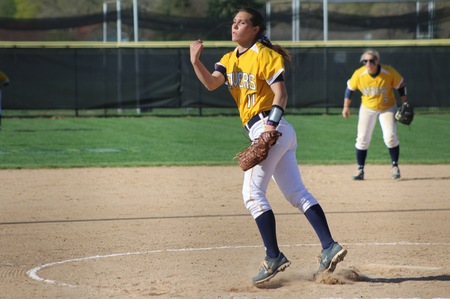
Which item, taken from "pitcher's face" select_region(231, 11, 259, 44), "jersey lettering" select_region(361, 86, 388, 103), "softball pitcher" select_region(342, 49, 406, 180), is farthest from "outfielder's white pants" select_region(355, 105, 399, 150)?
"pitcher's face" select_region(231, 11, 259, 44)

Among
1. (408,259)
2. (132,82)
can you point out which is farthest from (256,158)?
(132,82)

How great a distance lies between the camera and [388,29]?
26141 millimetres

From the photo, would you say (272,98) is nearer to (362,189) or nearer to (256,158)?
(256,158)

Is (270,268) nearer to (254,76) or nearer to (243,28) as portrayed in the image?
(254,76)

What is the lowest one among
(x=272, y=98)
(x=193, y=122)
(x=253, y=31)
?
(x=193, y=122)

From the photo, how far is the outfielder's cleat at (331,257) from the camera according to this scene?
5344 mm

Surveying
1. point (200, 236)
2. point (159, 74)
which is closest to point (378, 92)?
point (200, 236)

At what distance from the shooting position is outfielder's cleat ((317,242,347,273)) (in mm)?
5344

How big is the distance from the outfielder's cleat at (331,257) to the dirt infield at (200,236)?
0.08 m

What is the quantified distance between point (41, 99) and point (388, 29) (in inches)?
422

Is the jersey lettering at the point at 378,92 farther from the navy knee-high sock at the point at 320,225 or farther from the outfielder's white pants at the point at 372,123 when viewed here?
the navy knee-high sock at the point at 320,225

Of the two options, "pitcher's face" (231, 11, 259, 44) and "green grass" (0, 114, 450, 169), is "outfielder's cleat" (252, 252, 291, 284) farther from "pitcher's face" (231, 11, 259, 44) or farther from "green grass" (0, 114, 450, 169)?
"green grass" (0, 114, 450, 169)

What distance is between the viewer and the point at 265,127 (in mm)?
5305

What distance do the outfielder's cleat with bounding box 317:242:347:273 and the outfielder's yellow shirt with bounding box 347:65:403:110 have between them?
5.85 metres
